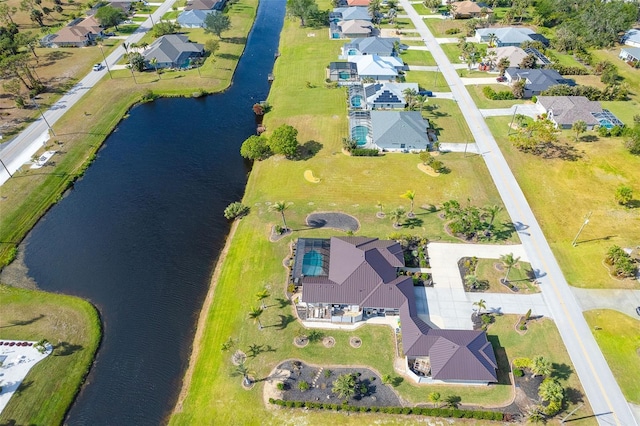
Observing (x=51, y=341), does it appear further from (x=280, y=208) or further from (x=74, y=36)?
(x=74, y=36)

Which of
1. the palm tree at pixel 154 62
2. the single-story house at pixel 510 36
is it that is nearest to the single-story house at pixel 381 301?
the palm tree at pixel 154 62

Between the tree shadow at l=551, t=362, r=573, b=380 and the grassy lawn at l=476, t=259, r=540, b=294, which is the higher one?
the grassy lawn at l=476, t=259, r=540, b=294

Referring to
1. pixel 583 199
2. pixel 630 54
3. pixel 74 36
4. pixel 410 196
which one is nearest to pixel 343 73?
pixel 410 196

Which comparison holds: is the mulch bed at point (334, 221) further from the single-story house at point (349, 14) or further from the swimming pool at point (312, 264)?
the single-story house at point (349, 14)

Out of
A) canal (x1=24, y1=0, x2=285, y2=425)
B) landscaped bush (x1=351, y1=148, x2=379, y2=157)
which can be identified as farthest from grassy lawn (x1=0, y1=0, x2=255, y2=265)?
landscaped bush (x1=351, y1=148, x2=379, y2=157)

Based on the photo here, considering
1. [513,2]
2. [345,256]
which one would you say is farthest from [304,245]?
[513,2]

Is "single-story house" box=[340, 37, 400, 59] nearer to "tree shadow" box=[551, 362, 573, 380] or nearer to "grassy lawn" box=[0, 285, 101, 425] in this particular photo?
"tree shadow" box=[551, 362, 573, 380]
